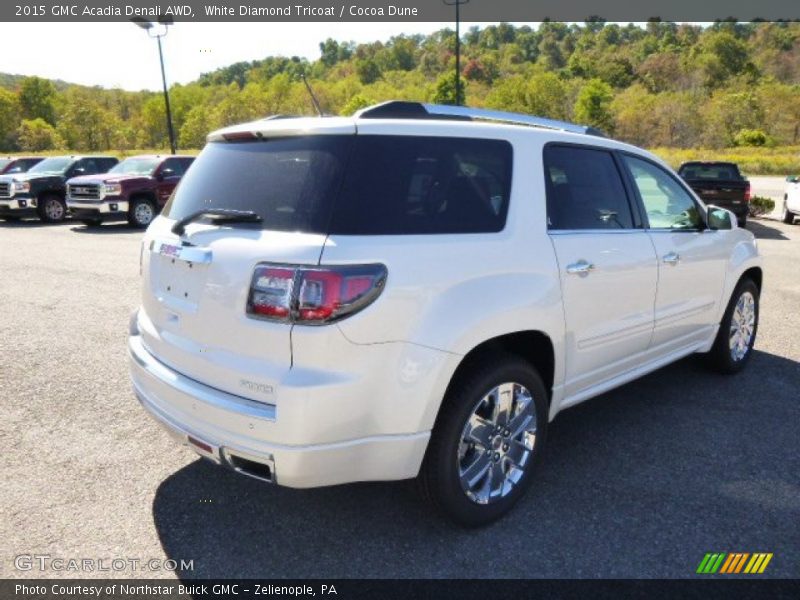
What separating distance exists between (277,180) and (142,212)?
48.6 feet

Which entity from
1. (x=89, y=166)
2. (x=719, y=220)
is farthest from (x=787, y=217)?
(x=89, y=166)

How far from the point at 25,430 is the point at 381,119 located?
308 cm

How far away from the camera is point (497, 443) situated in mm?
2992

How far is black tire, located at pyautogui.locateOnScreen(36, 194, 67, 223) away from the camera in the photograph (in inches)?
690

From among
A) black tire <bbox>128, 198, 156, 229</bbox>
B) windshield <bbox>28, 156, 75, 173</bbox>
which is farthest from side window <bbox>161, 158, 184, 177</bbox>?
windshield <bbox>28, 156, 75, 173</bbox>

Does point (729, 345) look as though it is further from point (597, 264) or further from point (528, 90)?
point (528, 90)

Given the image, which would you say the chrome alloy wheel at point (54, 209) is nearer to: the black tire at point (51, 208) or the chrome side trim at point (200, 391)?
the black tire at point (51, 208)

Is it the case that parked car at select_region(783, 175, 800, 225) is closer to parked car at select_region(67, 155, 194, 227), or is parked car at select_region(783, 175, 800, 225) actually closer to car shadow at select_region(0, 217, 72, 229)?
parked car at select_region(67, 155, 194, 227)

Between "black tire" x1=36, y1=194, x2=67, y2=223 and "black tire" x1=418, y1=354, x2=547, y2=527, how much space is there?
18.2 metres

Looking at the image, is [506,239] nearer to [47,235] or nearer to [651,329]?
[651,329]

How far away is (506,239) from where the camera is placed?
2.88m

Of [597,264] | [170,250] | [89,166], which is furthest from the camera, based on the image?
[89,166]

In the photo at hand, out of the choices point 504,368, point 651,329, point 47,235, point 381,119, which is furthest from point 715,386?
point 47,235

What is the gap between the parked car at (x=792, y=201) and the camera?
16.2 meters
